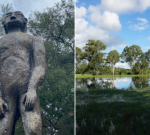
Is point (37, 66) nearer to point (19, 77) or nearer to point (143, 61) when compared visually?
point (19, 77)

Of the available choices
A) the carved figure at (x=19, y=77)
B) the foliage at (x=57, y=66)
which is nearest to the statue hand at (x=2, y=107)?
the carved figure at (x=19, y=77)

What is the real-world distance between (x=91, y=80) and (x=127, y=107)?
6194mm

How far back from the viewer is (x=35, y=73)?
2.51m

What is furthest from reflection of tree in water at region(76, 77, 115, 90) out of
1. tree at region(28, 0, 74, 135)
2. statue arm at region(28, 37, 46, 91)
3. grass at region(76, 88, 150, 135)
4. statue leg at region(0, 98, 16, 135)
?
statue leg at region(0, 98, 16, 135)

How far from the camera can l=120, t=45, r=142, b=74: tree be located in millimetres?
10555

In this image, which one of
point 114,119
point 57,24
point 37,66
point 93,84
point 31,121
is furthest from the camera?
point 93,84

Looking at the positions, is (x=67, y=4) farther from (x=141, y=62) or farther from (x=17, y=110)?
(x=141, y=62)

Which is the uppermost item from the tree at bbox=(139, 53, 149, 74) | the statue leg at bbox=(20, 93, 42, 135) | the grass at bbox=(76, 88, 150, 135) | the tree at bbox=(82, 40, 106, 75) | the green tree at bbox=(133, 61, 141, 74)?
the tree at bbox=(82, 40, 106, 75)

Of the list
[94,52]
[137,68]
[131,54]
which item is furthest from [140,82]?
[94,52]

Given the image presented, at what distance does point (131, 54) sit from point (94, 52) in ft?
7.97

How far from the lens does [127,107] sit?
591cm

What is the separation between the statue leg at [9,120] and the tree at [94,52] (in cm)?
912

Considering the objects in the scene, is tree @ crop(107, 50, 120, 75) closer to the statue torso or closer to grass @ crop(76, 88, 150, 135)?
grass @ crop(76, 88, 150, 135)

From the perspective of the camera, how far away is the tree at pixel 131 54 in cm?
1055
